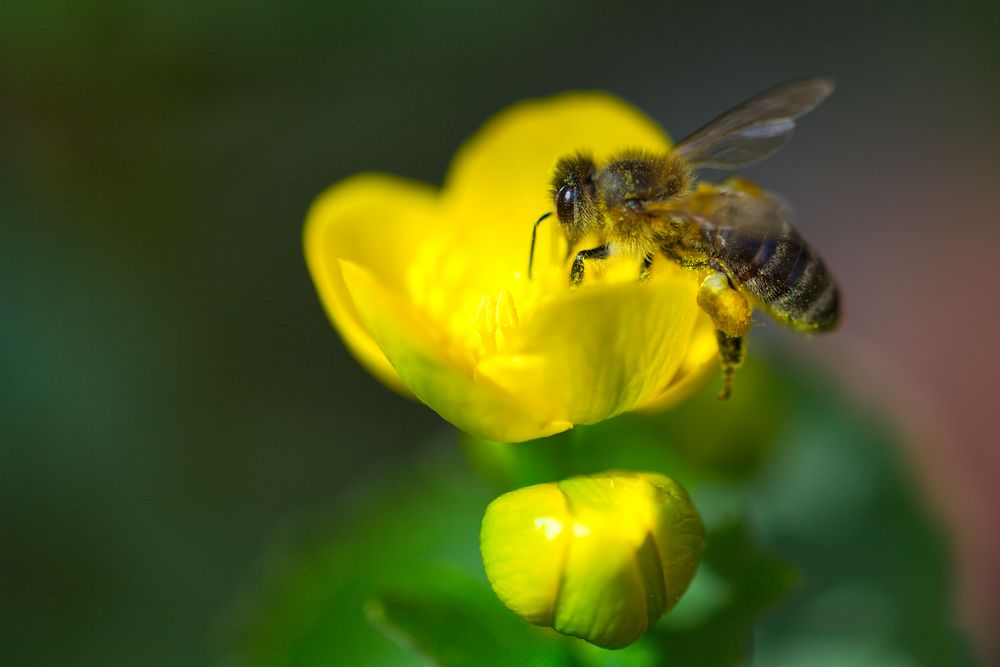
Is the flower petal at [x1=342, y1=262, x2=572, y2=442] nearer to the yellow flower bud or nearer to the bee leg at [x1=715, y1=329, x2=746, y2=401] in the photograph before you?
the yellow flower bud

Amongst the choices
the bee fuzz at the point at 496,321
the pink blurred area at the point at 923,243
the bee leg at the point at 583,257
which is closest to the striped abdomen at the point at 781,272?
the bee leg at the point at 583,257

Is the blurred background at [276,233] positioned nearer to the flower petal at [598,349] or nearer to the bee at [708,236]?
the bee at [708,236]

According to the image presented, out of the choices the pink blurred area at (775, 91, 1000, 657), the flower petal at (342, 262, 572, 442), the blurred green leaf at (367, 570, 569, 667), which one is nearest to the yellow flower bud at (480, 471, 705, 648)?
the flower petal at (342, 262, 572, 442)

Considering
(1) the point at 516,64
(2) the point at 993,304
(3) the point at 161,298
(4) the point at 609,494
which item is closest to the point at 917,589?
(4) the point at 609,494

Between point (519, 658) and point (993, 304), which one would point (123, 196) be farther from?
point (993, 304)

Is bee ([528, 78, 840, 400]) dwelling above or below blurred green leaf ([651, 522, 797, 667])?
above
